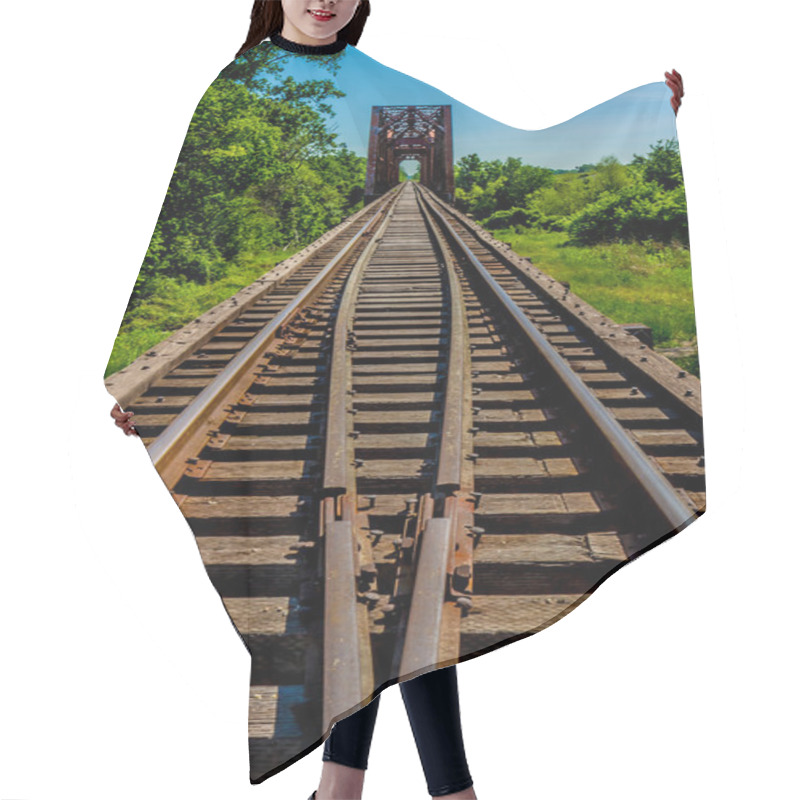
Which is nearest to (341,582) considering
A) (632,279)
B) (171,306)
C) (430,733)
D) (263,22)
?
(430,733)

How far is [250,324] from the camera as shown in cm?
323

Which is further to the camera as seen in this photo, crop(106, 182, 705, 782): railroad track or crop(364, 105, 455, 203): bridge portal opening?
crop(364, 105, 455, 203): bridge portal opening

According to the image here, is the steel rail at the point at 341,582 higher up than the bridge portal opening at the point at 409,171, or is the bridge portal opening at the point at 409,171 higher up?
the bridge portal opening at the point at 409,171

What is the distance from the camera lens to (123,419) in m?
3.14

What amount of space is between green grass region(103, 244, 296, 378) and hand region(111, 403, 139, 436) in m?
0.10

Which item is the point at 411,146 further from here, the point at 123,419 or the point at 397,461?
the point at 123,419

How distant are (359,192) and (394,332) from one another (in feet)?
1.53

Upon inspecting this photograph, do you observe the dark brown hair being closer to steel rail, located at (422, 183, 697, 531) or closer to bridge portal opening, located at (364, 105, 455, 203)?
bridge portal opening, located at (364, 105, 455, 203)

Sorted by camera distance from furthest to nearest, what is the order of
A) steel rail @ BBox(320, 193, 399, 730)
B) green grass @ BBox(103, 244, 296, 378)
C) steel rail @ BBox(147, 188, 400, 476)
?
green grass @ BBox(103, 244, 296, 378) → steel rail @ BBox(147, 188, 400, 476) → steel rail @ BBox(320, 193, 399, 730)

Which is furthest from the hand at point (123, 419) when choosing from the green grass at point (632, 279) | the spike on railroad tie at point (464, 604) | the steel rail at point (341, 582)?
the green grass at point (632, 279)

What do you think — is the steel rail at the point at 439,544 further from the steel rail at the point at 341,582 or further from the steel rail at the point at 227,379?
the steel rail at the point at 227,379

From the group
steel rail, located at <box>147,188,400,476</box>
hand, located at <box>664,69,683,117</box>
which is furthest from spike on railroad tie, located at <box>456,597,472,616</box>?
hand, located at <box>664,69,683,117</box>

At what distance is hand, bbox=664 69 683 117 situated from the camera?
3248 millimetres

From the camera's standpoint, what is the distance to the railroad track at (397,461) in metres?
2.92
